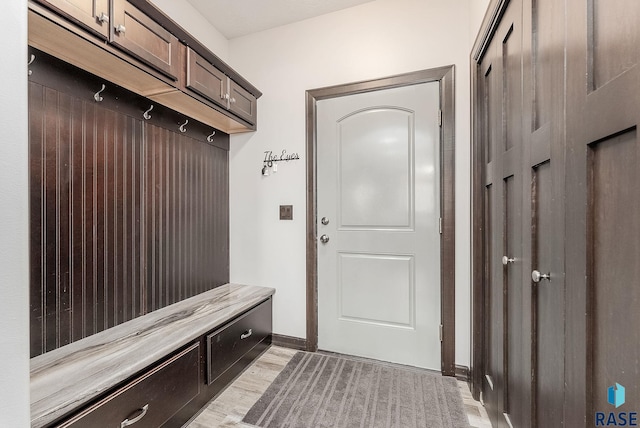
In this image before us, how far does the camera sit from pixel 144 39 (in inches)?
55.3

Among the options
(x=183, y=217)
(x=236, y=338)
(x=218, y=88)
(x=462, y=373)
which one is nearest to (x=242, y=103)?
(x=218, y=88)

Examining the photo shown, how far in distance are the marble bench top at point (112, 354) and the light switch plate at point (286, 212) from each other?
74 centimetres

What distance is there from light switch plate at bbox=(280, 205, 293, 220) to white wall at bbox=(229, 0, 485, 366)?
0.14ft

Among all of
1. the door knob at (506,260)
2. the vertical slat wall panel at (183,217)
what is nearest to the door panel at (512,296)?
the door knob at (506,260)

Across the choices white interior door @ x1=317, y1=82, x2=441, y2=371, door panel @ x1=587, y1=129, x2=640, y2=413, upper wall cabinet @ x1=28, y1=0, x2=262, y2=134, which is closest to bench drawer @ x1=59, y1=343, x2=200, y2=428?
white interior door @ x1=317, y1=82, x2=441, y2=371

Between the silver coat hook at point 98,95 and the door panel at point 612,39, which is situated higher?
the silver coat hook at point 98,95

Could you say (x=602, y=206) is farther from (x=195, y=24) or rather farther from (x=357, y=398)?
(x=195, y=24)

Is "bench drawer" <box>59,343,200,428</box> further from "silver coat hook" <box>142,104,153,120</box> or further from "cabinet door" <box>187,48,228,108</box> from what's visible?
"cabinet door" <box>187,48,228,108</box>

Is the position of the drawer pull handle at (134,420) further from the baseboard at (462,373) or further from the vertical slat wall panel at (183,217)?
the baseboard at (462,373)

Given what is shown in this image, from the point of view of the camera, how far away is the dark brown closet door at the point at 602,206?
54 cm

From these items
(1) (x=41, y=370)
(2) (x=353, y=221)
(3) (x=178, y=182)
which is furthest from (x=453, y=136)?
(1) (x=41, y=370)

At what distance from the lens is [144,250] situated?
1766 mm

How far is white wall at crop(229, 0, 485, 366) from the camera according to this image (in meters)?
1.91

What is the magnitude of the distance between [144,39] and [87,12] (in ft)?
0.87
